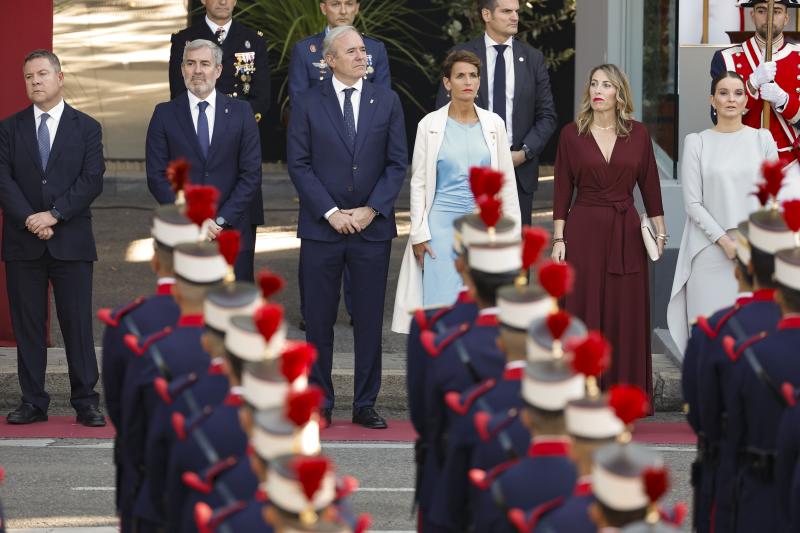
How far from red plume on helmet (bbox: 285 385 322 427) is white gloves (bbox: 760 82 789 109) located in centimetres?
683

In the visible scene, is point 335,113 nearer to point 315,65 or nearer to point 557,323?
point 315,65

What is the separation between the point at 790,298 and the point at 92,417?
16.2 ft

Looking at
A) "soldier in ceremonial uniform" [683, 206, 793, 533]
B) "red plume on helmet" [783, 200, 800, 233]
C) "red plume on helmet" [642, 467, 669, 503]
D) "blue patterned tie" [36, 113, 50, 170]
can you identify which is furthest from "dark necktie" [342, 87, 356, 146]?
"red plume on helmet" [642, 467, 669, 503]

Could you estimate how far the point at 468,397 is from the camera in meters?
5.73

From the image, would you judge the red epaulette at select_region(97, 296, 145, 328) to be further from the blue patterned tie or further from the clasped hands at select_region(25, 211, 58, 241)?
the blue patterned tie

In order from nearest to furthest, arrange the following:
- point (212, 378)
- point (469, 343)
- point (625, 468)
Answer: point (625, 468) < point (212, 378) < point (469, 343)

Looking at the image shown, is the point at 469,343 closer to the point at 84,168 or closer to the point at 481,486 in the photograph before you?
the point at 481,486

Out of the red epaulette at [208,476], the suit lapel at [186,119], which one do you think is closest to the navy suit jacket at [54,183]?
the suit lapel at [186,119]

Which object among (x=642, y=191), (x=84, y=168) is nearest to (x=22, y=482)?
(x=84, y=168)

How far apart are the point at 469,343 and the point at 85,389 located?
4.39 meters

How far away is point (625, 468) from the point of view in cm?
413

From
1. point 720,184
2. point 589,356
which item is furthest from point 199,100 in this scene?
point 589,356

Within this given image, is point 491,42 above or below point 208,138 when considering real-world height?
above

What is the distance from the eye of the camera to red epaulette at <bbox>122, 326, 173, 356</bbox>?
20.3 ft
